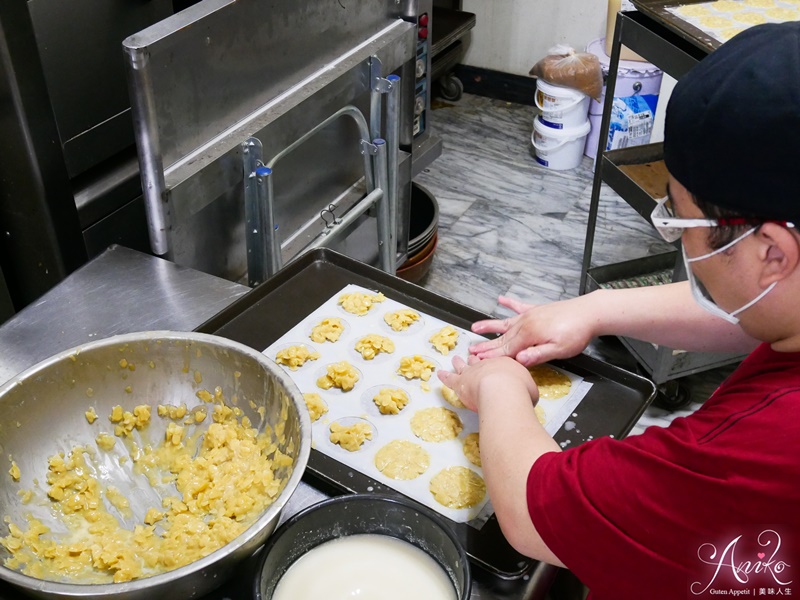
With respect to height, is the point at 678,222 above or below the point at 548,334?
above

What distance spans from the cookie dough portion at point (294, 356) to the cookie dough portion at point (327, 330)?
44mm

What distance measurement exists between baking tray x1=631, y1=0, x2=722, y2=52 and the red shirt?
5.51 feet

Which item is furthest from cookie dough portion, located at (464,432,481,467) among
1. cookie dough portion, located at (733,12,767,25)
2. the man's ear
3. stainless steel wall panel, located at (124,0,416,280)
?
cookie dough portion, located at (733,12,767,25)

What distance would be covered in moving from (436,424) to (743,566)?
24.2 inches

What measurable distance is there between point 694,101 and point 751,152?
0.29 ft

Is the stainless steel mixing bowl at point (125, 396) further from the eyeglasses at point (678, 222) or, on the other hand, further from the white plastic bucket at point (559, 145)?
the white plastic bucket at point (559, 145)

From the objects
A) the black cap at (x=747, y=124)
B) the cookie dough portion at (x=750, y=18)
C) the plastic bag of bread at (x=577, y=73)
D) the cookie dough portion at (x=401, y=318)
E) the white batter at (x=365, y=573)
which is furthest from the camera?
the plastic bag of bread at (x=577, y=73)

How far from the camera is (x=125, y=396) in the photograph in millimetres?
1258

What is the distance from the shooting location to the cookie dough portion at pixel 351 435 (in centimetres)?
131

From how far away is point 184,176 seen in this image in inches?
66.8

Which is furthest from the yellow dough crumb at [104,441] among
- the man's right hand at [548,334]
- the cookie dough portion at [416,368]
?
the man's right hand at [548,334]

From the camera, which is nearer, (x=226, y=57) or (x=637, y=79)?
(x=226, y=57)

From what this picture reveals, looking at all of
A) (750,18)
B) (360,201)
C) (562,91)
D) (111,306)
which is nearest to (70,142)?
(111,306)

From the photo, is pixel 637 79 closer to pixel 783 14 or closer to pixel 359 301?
pixel 783 14
